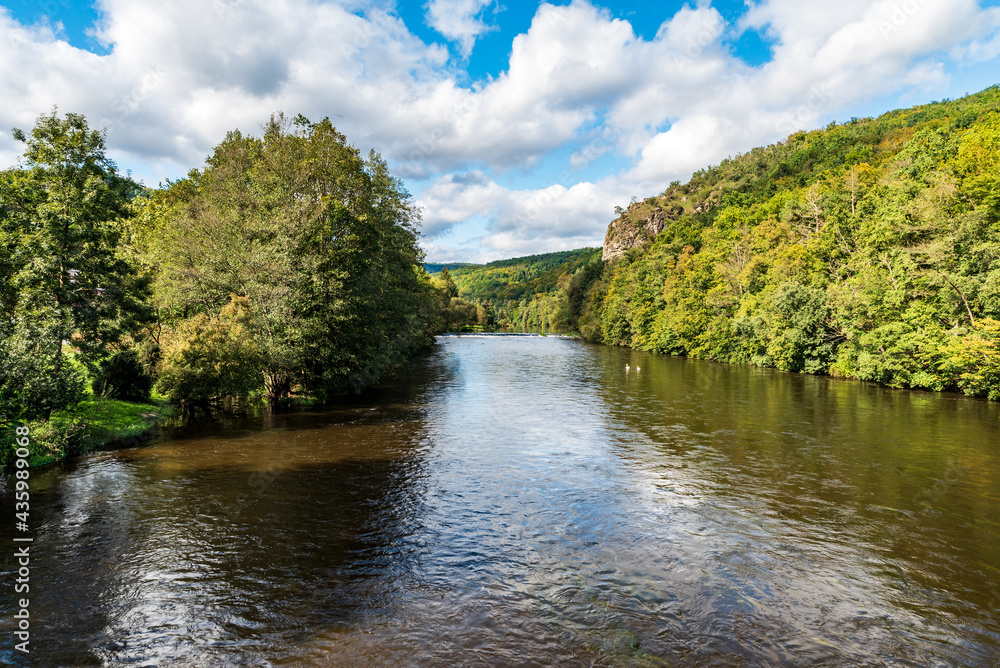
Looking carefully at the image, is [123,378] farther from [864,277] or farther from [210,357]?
[864,277]

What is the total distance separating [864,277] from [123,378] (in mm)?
52062

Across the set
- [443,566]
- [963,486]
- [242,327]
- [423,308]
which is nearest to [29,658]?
[443,566]

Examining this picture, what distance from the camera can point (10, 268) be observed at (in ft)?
62.7

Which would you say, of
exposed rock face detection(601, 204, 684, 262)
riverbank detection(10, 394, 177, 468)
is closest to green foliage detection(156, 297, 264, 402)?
riverbank detection(10, 394, 177, 468)

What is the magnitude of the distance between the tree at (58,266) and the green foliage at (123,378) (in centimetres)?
150

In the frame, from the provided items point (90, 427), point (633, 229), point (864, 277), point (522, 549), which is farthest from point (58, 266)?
point (633, 229)

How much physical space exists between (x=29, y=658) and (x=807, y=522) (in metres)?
18.0

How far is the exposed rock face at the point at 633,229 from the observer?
16738cm

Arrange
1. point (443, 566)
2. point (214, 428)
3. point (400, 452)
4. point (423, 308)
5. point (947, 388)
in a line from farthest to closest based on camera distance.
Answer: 1. point (423, 308)
2. point (947, 388)
3. point (214, 428)
4. point (400, 452)
5. point (443, 566)

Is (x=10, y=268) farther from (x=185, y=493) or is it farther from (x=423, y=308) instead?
(x=423, y=308)

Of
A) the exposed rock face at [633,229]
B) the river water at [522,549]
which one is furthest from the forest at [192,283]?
the exposed rock face at [633,229]

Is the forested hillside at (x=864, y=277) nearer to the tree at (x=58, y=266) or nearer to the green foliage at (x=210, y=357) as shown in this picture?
the green foliage at (x=210, y=357)

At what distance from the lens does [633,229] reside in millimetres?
178875

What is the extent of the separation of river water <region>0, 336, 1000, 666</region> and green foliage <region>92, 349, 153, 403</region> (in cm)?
487
